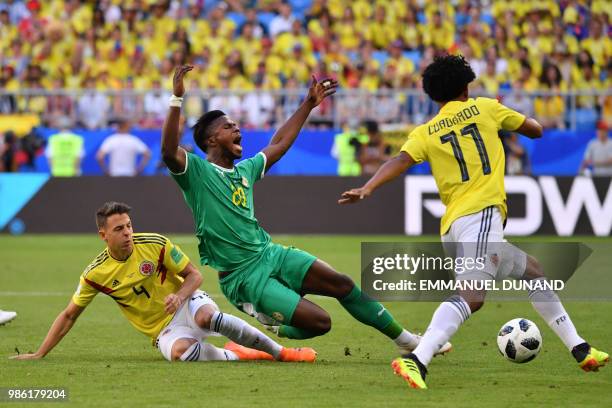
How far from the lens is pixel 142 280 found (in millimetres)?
9188

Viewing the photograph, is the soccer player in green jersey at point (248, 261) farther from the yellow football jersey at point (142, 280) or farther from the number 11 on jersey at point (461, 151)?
the number 11 on jersey at point (461, 151)

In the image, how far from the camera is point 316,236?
21562 millimetres

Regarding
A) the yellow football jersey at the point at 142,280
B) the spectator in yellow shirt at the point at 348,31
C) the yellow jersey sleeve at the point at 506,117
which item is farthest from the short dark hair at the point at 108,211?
the spectator in yellow shirt at the point at 348,31

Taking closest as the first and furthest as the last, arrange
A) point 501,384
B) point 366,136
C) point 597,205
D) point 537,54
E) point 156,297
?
1. point 501,384
2. point 156,297
3. point 597,205
4. point 366,136
5. point 537,54

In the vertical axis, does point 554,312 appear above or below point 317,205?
above

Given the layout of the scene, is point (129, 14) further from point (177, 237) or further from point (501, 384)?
point (501, 384)

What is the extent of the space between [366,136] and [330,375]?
15020 millimetres

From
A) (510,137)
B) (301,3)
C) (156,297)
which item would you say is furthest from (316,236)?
(156,297)

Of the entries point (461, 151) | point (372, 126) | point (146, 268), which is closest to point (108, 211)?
point (146, 268)

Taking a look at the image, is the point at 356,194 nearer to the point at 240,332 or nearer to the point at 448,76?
the point at 448,76

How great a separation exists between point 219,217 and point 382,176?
1.50 m

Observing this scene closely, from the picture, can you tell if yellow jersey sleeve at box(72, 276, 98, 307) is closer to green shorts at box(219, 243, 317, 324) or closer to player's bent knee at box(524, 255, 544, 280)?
green shorts at box(219, 243, 317, 324)

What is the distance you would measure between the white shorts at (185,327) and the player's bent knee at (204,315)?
4 cm

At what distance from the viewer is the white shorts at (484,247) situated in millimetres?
8008
